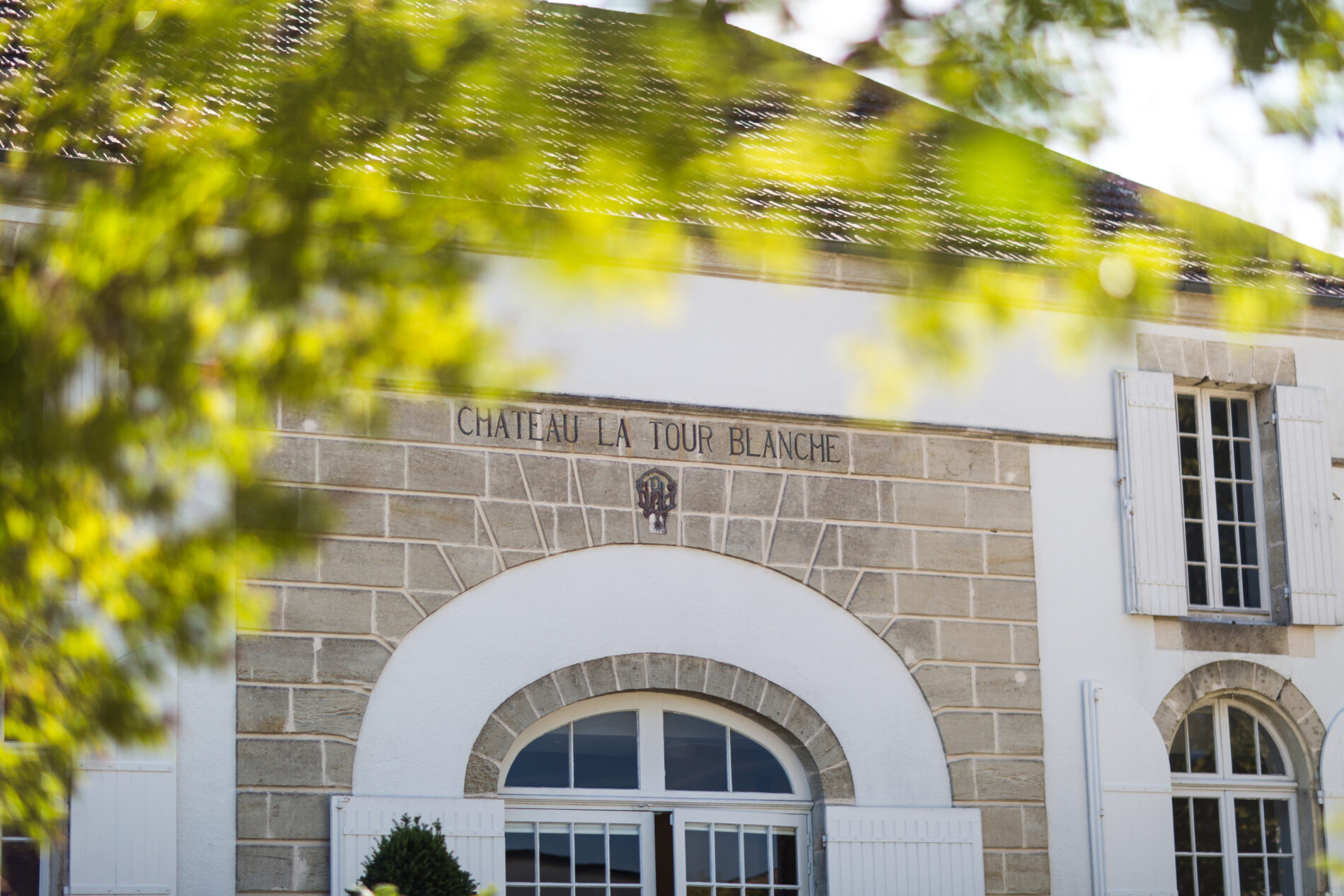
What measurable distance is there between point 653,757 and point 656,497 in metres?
1.33

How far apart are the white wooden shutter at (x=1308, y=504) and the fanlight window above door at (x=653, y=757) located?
329cm

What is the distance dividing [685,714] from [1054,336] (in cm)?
299

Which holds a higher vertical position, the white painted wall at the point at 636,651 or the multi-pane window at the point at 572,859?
the white painted wall at the point at 636,651

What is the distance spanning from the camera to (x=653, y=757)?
27.9 ft

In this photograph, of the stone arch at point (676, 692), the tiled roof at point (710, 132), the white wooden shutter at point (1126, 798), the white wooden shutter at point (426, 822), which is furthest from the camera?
the white wooden shutter at point (1126, 798)

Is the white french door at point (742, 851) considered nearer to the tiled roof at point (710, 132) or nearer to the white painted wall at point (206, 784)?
the white painted wall at point (206, 784)

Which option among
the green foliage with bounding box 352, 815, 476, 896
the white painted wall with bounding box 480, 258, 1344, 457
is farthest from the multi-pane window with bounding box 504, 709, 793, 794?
the white painted wall with bounding box 480, 258, 1344, 457

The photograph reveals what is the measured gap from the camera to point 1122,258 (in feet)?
11.8

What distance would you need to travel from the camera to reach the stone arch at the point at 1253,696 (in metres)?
9.28

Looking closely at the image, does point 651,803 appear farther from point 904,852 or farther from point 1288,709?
point 1288,709

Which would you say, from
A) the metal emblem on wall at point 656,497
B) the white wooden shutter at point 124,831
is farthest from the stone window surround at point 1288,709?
the white wooden shutter at point 124,831

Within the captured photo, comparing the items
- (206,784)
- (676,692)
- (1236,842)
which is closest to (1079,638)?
(1236,842)

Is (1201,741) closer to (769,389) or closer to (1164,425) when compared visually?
(1164,425)

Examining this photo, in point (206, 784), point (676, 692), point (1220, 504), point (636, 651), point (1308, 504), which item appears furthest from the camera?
point (1220, 504)
